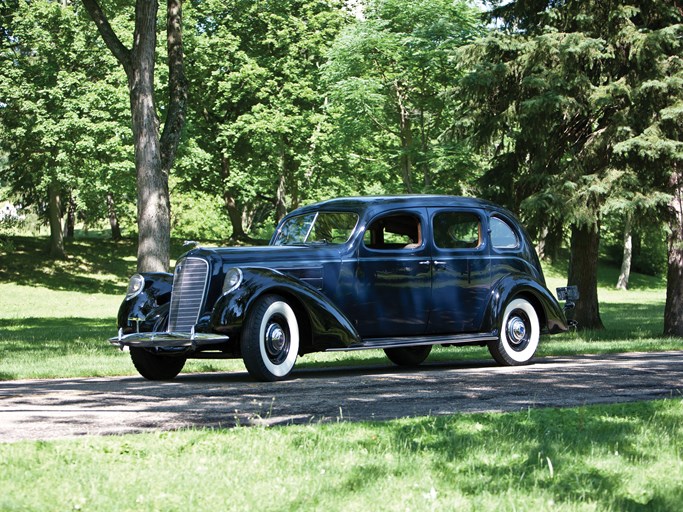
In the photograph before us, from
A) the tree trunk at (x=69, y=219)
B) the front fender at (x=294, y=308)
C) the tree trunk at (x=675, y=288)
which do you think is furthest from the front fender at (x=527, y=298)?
the tree trunk at (x=69, y=219)

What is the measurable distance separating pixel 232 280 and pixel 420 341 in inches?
100

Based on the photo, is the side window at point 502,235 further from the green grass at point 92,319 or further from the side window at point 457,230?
the green grass at point 92,319

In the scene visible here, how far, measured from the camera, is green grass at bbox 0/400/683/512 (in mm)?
Answer: 4312

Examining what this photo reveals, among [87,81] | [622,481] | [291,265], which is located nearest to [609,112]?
[291,265]

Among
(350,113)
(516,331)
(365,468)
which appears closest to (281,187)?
(350,113)

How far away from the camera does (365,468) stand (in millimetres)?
4949

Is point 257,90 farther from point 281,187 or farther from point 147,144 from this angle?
point 147,144

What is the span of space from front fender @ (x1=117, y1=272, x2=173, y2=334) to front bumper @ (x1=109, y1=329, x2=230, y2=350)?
0.46 m

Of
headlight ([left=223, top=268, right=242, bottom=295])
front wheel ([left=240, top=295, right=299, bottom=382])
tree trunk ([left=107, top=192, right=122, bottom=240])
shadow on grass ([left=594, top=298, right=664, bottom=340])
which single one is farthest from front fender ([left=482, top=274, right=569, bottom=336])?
tree trunk ([left=107, top=192, right=122, bottom=240])

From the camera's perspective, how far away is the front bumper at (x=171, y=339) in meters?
9.45

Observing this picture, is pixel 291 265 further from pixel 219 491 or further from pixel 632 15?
pixel 632 15

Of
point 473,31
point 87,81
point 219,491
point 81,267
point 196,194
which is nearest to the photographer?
point 219,491

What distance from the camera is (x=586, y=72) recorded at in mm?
18156

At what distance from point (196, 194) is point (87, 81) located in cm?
957
